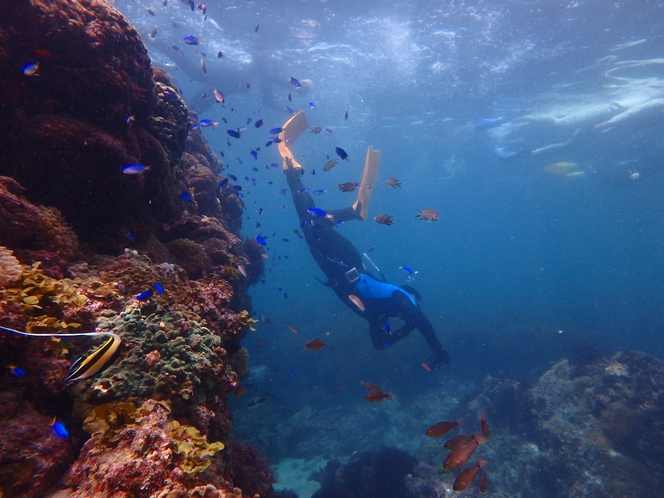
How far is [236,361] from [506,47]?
870 inches

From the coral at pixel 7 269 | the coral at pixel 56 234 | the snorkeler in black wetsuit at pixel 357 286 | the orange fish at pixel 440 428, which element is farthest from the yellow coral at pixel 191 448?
the snorkeler in black wetsuit at pixel 357 286

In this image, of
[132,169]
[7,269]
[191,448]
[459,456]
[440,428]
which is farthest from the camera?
[440,428]

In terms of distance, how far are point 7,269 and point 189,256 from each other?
3.35 metres

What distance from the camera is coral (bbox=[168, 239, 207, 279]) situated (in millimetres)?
5660

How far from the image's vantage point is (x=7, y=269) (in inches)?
94.4

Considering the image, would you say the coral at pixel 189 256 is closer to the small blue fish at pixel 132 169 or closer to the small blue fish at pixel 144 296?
the small blue fish at pixel 132 169

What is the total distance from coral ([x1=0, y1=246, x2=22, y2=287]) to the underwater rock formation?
13.5 m

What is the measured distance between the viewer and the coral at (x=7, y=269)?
233cm

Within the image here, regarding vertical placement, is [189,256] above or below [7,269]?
above

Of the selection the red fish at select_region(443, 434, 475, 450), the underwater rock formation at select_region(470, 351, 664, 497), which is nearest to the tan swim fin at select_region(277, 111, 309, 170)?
the red fish at select_region(443, 434, 475, 450)

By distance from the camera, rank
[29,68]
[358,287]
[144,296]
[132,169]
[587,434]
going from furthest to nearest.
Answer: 1. [358,287]
2. [587,434]
3. [132,169]
4. [29,68]
5. [144,296]

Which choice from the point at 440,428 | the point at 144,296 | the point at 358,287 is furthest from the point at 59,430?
the point at 358,287

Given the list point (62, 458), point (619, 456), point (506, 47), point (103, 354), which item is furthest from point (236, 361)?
point (506, 47)

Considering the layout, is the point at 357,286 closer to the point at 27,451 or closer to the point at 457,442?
the point at 457,442
